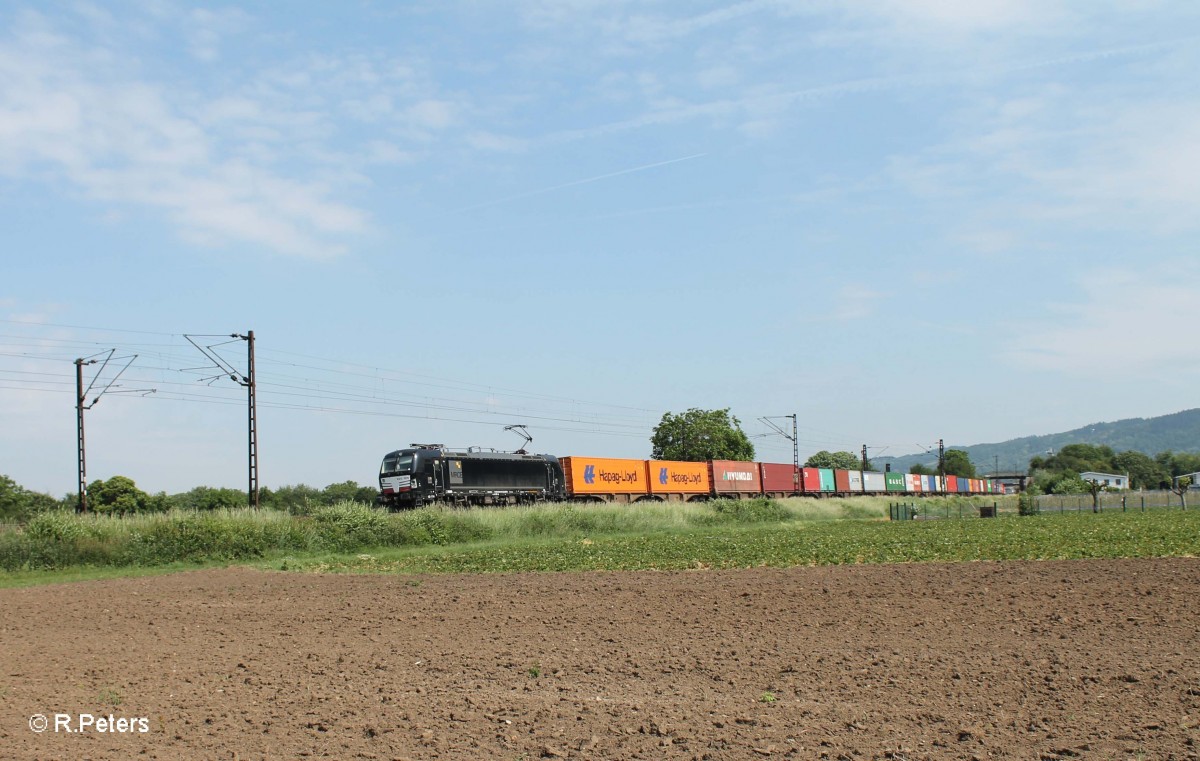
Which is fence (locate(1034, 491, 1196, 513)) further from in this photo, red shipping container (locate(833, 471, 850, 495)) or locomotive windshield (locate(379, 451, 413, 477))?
locomotive windshield (locate(379, 451, 413, 477))

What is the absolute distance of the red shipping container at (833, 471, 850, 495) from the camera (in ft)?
273

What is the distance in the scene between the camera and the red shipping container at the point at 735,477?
64375mm

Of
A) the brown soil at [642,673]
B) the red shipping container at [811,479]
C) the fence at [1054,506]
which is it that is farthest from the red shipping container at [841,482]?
the brown soil at [642,673]

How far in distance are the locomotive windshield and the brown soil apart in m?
25.1

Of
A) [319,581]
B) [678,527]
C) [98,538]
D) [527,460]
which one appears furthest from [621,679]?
[527,460]

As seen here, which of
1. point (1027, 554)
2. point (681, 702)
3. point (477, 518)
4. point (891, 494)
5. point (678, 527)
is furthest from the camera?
point (891, 494)

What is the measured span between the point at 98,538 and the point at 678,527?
25742 millimetres

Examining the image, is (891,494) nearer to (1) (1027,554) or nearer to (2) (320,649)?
(1) (1027,554)

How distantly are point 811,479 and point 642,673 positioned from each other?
69722 mm

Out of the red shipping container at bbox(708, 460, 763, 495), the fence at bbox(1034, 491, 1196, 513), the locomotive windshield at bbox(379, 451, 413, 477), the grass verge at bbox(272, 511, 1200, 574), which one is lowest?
the fence at bbox(1034, 491, 1196, 513)

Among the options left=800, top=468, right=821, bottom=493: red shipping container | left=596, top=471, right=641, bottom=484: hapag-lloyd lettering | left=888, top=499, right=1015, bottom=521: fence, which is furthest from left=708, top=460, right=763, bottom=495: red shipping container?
left=888, top=499, right=1015, bottom=521: fence

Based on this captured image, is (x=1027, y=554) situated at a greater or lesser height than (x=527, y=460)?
lesser

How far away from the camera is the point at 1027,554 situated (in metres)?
24.5

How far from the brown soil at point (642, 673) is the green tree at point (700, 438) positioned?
314ft
